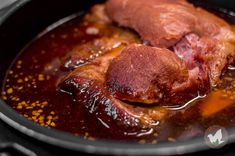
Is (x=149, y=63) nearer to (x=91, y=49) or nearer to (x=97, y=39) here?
(x=91, y=49)

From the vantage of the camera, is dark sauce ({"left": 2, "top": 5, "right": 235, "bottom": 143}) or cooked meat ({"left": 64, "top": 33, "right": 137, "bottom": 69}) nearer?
dark sauce ({"left": 2, "top": 5, "right": 235, "bottom": 143})

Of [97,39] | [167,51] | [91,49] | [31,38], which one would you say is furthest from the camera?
[31,38]

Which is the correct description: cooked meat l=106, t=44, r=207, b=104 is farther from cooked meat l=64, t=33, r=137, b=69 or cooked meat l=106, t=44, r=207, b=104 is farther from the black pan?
the black pan

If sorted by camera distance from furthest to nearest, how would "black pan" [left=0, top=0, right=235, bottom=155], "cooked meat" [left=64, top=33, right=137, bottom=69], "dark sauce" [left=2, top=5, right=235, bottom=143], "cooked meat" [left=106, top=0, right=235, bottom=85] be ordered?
"cooked meat" [left=64, top=33, right=137, bottom=69], "cooked meat" [left=106, top=0, right=235, bottom=85], "dark sauce" [left=2, top=5, right=235, bottom=143], "black pan" [left=0, top=0, right=235, bottom=155]

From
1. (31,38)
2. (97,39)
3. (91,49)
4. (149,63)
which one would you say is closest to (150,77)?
(149,63)

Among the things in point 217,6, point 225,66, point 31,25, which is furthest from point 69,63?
point 217,6

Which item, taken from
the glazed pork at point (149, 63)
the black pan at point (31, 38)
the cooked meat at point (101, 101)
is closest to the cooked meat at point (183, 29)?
the glazed pork at point (149, 63)

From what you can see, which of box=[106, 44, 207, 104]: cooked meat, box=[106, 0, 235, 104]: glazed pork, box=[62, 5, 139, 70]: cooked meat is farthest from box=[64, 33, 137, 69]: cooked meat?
box=[106, 44, 207, 104]: cooked meat
